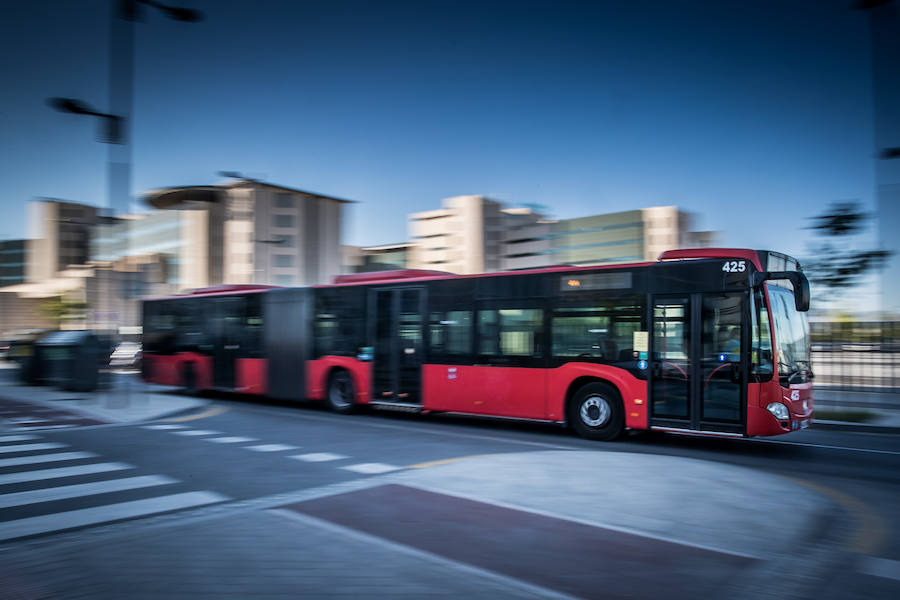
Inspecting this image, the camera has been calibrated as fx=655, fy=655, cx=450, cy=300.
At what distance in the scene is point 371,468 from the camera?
26.6ft

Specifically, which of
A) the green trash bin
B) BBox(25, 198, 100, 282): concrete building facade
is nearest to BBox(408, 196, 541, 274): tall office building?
BBox(25, 198, 100, 282): concrete building facade

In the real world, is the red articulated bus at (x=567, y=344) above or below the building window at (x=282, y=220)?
below

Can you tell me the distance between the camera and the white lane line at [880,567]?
4.50 metres

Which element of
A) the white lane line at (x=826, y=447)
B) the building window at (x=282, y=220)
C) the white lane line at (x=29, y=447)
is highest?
the building window at (x=282, y=220)

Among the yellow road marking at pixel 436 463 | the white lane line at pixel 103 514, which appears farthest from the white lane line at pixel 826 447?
the white lane line at pixel 103 514

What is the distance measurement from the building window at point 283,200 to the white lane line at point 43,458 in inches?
3612

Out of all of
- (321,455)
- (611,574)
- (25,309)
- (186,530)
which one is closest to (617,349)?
(321,455)

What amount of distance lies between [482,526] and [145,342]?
56.0ft

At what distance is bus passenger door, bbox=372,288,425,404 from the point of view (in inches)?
518

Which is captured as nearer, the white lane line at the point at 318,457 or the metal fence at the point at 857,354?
the white lane line at the point at 318,457

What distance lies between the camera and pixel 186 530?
5.20 metres

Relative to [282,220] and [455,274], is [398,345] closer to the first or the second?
[455,274]

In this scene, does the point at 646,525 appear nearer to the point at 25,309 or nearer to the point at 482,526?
the point at 482,526

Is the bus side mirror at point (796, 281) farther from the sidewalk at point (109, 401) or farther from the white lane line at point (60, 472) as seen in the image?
the sidewalk at point (109, 401)
